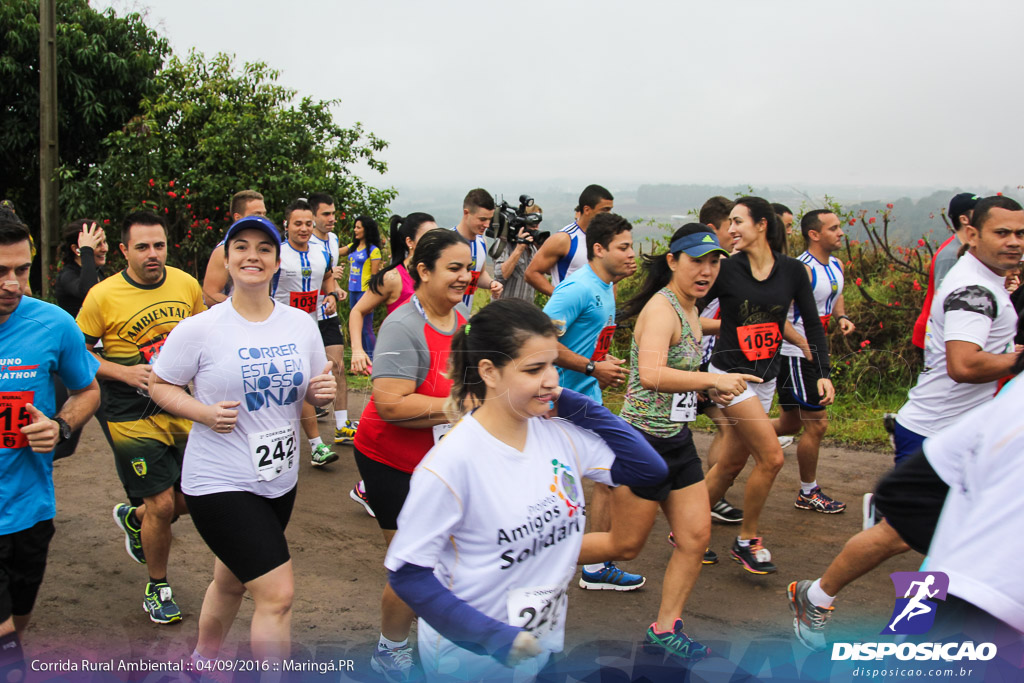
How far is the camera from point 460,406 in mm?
2459

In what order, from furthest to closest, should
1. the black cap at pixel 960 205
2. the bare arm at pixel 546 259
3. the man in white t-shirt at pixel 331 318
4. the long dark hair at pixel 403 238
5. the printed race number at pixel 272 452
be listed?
the man in white t-shirt at pixel 331 318 < the bare arm at pixel 546 259 < the long dark hair at pixel 403 238 < the black cap at pixel 960 205 < the printed race number at pixel 272 452

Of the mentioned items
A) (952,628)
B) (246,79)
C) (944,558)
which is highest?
(246,79)

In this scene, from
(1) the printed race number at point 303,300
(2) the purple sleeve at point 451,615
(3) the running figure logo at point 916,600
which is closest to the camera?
(2) the purple sleeve at point 451,615

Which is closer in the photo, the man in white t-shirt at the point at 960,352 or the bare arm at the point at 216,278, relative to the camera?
the man in white t-shirt at the point at 960,352

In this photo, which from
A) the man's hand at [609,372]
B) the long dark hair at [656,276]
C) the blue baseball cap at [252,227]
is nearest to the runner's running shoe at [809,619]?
the man's hand at [609,372]

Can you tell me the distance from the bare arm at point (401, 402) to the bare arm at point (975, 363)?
88.4 inches

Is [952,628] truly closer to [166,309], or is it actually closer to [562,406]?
[562,406]

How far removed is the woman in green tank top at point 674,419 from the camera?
340cm

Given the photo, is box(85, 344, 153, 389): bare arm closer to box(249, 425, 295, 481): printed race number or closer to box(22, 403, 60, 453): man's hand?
box(22, 403, 60, 453): man's hand

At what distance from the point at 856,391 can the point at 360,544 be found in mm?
5102

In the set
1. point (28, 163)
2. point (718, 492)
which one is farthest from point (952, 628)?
point (28, 163)

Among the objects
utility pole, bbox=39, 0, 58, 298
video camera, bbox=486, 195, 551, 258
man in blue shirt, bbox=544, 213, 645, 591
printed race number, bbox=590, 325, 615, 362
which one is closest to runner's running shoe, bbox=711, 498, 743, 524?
man in blue shirt, bbox=544, 213, 645, 591

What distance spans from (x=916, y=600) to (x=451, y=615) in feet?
4.15

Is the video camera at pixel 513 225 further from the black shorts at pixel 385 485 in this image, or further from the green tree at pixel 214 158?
the green tree at pixel 214 158
